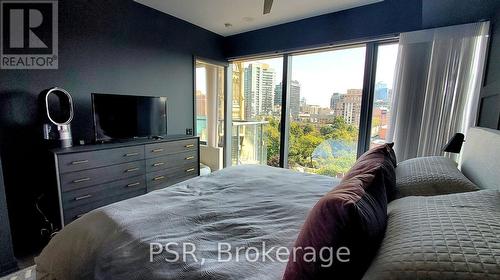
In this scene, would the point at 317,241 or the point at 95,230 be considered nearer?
the point at 317,241

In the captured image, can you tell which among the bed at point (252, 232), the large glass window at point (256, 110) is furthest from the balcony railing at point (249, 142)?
the bed at point (252, 232)

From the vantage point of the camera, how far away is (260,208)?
134 centimetres

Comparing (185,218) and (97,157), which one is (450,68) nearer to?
(185,218)

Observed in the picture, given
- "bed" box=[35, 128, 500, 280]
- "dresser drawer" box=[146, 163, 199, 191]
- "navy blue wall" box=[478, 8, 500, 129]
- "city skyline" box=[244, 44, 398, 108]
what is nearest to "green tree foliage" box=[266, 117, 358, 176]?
"city skyline" box=[244, 44, 398, 108]

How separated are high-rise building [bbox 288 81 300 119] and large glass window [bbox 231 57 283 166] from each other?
0.20 m

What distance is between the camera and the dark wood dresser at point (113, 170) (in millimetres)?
2016

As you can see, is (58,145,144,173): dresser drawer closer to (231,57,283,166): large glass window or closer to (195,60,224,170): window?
(195,60,224,170): window

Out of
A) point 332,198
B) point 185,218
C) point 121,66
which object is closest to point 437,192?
point 332,198

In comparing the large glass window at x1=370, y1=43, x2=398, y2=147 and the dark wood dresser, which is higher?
the large glass window at x1=370, y1=43, x2=398, y2=147

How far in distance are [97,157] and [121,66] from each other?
122 cm

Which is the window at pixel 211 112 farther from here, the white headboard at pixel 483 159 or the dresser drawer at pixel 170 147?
the white headboard at pixel 483 159

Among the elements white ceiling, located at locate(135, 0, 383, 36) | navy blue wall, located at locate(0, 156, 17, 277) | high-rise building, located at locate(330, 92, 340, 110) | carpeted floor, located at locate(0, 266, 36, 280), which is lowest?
carpeted floor, located at locate(0, 266, 36, 280)

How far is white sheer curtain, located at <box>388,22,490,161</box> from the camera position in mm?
2152

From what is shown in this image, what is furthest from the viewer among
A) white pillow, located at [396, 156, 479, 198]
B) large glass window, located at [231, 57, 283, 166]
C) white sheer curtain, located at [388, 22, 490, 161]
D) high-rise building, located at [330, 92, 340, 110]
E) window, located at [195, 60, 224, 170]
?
window, located at [195, 60, 224, 170]
